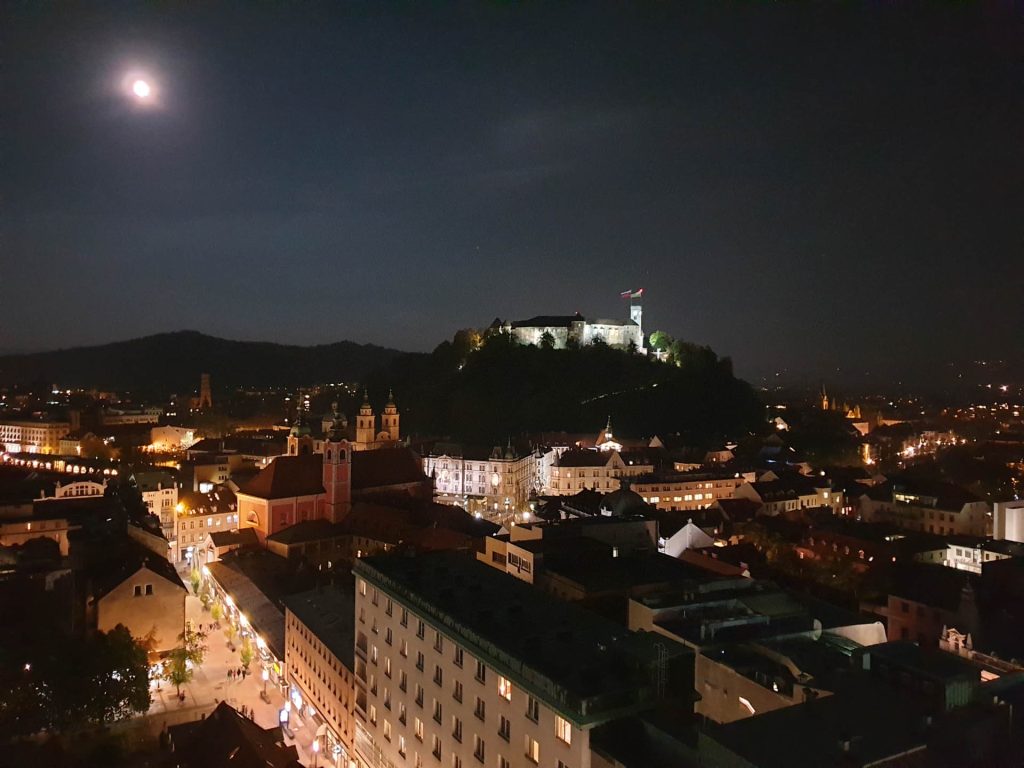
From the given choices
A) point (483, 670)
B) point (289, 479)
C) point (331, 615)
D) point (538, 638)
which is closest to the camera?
point (538, 638)

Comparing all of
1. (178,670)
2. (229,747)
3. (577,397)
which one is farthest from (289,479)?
(577,397)

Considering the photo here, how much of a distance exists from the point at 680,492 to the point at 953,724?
35818 millimetres

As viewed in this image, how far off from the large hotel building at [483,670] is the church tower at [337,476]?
20574 millimetres

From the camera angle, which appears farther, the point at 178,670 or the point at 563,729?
the point at 178,670

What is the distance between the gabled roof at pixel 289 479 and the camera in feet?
123

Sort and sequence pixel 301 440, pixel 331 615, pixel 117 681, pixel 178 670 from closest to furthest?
pixel 117 681, pixel 178 670, pixel 331 615, pixel 301 440

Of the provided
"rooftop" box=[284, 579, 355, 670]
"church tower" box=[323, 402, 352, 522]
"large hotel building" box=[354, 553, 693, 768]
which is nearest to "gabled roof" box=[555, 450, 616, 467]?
"church tower" box=[323, 402, 352, 522]

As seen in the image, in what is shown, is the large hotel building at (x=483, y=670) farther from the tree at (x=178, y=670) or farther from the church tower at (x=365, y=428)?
the church tower at (x=365, y=428)

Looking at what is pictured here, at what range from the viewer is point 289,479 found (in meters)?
38.4

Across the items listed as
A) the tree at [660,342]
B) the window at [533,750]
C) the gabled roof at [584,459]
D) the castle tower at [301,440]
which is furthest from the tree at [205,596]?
the tree at [660,342]

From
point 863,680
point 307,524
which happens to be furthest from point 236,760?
point 307,524

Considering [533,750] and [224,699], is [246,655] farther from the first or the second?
[533,750]

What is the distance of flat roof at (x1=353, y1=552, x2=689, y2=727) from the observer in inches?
437

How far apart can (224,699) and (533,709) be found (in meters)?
15.1
